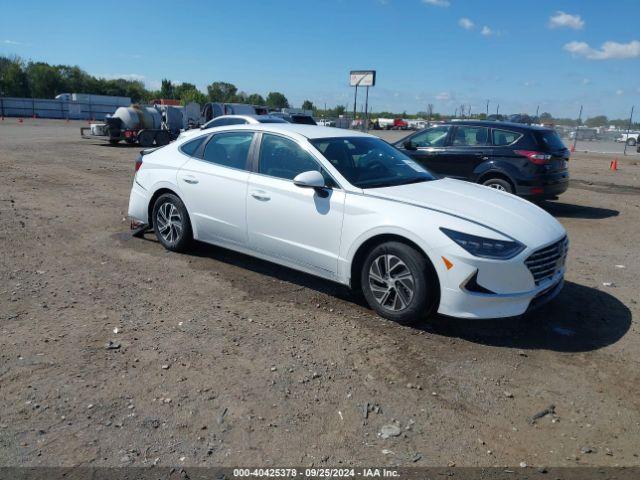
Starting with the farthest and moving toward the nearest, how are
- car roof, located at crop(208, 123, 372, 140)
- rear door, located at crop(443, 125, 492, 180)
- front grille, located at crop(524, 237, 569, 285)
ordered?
rear door, located at crop(443, 125, 492, 180), car roof, located at crop(208, 123, 372, 140), front grille, located at crop(524, 237, 569, 285)

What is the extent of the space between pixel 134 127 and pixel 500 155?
17478mm

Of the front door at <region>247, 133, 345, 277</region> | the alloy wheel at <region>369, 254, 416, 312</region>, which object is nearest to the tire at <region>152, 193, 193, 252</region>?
the front door at <region>247, 133, 345, 277</region>

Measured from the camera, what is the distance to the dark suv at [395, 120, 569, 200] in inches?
389

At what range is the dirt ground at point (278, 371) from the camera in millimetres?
3033

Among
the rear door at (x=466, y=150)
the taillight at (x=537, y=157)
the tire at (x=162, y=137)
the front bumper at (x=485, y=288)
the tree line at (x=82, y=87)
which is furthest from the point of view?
the tree line at (x=82, y=87)

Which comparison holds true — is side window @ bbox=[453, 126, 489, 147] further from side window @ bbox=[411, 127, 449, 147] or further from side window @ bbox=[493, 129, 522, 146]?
side window @ bbox=[411, 127, 449, 147]

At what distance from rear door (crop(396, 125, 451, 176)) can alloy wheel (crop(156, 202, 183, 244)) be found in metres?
5.85

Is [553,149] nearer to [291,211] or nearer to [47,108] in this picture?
[291,211]

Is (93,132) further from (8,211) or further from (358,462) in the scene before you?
(358,462)

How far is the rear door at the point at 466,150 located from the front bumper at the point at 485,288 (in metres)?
6.41

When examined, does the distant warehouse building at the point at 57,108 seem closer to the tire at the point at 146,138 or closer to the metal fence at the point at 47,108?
the metal fence at the point at 47,108

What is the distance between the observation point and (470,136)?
10570mm

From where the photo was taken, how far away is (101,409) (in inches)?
129

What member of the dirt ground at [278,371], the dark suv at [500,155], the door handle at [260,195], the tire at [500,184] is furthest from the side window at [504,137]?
the door handle at [260,195]
